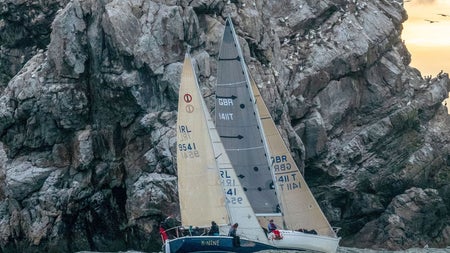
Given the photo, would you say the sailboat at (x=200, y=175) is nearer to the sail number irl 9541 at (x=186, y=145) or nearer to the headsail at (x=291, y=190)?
the sail number irl 9541 at (x=186, y=145)

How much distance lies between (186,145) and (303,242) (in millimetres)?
7520

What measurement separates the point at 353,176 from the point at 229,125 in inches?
598

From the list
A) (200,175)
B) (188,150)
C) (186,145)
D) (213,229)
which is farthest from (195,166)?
(213,229)

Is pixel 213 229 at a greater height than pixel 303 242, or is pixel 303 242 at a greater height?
pixel 213 229

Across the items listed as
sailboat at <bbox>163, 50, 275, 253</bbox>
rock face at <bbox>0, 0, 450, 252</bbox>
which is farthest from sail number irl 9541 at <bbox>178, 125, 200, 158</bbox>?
rock face at <bbox>0, 0, 450, 252</bbox>

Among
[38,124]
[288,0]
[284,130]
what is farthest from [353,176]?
[38,124]

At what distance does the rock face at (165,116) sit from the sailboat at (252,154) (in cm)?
587

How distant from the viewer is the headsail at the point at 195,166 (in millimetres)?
63438

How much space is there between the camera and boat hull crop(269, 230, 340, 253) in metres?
64.4

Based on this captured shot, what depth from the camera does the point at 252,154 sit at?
67250 mm

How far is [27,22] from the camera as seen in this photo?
268ft

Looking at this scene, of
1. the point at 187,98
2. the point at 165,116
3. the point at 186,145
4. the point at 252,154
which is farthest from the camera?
the point at 165,116

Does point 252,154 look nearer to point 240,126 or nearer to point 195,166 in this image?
point 240,126

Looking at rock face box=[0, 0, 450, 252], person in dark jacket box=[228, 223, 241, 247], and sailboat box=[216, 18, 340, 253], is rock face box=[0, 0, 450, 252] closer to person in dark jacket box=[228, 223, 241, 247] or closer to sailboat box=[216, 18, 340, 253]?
sailboat box=[216, 18, 340, 253]
